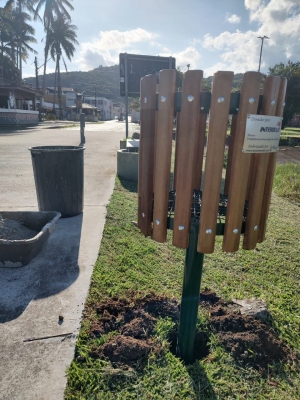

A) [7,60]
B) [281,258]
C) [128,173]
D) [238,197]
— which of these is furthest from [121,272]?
[7,60]

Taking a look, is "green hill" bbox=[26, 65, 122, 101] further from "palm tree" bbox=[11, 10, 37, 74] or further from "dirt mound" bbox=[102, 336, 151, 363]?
"dirt mound" bbox=[102, 336, 151, 363]

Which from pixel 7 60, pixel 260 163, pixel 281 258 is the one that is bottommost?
pixel 281 258

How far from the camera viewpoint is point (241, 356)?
1940 mm

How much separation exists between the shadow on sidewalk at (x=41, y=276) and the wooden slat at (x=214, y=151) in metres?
1.55

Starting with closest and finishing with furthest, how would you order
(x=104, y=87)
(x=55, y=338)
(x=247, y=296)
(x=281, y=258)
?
(x=55, y=338), (x=247, y=296), (x=281, y=258), (x=104, y=87)

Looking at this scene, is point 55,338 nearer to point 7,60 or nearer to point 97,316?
point 97,316

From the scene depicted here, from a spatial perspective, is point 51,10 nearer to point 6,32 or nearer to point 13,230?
point 6,32

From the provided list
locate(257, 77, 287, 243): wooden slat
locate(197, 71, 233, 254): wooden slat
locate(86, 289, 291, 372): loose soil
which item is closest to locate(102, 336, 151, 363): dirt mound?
locate(86, 289, 291, 372): loose soil

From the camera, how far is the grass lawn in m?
1.67

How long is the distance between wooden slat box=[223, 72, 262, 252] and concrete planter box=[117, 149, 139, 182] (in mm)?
5411

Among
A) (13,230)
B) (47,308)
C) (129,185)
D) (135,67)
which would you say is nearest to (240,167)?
(47,308)

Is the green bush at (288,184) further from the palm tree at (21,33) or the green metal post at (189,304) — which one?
the palm tree at (21,33)

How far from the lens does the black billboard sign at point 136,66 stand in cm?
911

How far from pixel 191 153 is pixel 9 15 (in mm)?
49521
